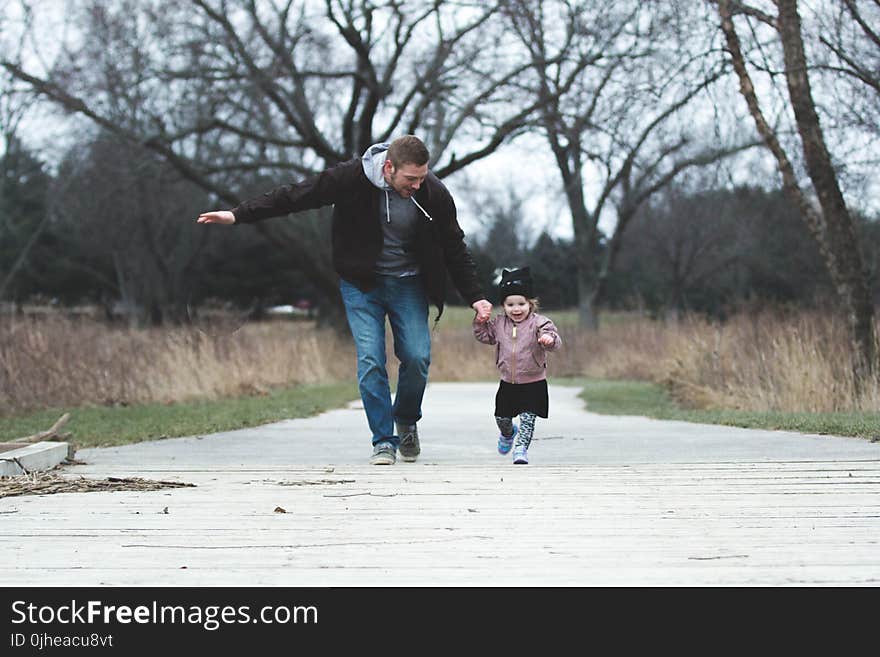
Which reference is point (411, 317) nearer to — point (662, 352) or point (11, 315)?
point (11, 315)

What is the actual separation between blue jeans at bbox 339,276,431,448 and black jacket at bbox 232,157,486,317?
10cm

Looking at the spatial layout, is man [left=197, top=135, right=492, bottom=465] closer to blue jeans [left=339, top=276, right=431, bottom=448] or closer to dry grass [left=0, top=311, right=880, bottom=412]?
blue jeans [left=339, top=276, right=431, bottom=448]

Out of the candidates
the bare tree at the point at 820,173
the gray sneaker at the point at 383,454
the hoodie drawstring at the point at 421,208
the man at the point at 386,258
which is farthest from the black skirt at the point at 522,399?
the bare tree at the point at 820,173

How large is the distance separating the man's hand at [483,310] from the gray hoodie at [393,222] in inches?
16.5

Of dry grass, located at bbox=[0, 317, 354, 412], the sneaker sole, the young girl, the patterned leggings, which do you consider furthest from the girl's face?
dry grass, located at bbox=[0, 317, 354, 412]

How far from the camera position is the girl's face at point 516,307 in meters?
7.02

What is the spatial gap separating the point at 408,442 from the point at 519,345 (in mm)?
898

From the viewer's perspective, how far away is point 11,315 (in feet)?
53.2

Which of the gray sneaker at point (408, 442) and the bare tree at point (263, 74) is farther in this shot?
the bare tree at point (263, 74)

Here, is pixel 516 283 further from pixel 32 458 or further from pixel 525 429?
pixel 32 458

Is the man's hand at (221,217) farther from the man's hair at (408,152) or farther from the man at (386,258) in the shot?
the man's hair at (408,152)

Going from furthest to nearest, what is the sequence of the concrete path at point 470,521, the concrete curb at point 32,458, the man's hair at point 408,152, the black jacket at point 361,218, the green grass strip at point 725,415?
1. the green grass strip at point 725,415
2. the black jacket at point 361,218
3. the man's hair at point 408,152
4. the concrete curb at point 32,458
5. the concrete path at point 470,521

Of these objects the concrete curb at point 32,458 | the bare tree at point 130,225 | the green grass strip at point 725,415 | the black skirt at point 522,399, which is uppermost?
the bare tree at point 130,225

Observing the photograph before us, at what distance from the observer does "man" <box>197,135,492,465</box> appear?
6.59 metres
